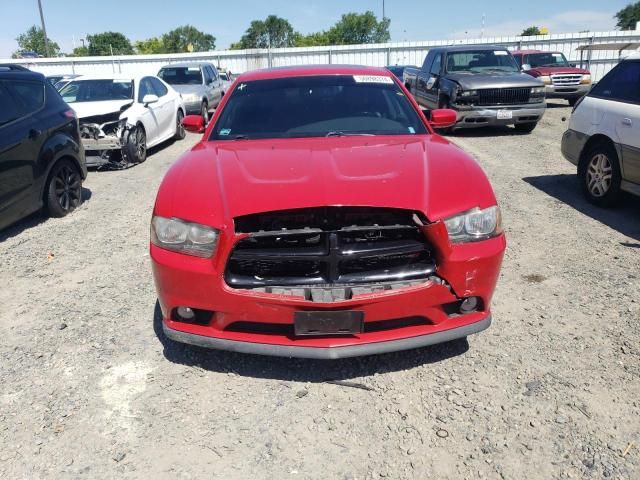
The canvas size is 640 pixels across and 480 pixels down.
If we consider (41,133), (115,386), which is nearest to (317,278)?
(115,386)

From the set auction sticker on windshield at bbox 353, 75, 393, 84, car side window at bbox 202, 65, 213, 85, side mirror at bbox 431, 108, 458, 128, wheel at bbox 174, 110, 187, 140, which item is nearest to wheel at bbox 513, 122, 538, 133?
wheel at bbox 174, 110, 187, 140

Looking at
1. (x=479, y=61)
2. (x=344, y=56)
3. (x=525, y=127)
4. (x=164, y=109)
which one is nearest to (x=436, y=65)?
(x=479, y=61)

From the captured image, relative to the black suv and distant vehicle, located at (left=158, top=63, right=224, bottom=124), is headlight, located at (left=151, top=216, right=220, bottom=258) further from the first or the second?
distant vehicle, located at (left=158, top=63, right=224, bottom=124)

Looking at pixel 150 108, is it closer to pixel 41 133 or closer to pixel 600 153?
pixel 41 133

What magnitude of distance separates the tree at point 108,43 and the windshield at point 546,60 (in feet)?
285

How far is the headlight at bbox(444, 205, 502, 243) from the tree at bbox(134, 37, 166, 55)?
4301 inches

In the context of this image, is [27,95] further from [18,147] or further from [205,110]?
[205,110]

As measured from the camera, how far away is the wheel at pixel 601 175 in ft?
18.9

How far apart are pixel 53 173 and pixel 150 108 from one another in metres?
4.44

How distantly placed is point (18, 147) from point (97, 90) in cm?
492

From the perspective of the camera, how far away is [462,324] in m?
2.79

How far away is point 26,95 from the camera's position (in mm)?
6059

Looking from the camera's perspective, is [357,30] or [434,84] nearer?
[434,84]

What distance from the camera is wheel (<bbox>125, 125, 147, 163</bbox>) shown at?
921 cm
